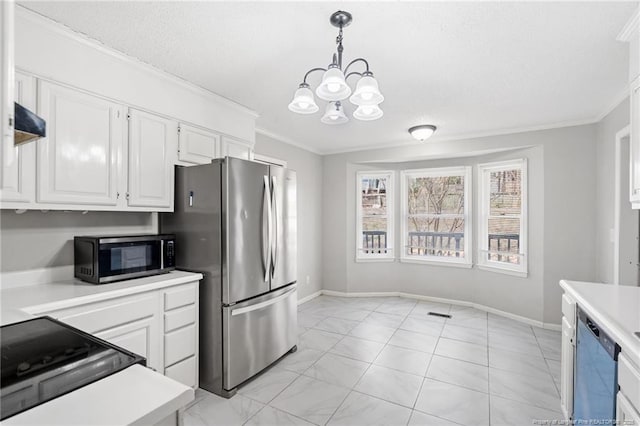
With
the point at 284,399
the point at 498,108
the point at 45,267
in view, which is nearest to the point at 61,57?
the point at 45,267

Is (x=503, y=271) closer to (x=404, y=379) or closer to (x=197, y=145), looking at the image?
(x=404, y=379)

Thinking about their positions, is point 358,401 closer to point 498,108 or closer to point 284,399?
point 284,399

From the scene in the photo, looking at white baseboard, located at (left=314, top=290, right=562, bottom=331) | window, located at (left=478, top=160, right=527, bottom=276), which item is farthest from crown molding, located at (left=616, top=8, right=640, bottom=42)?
white baseboard, located at (left=314, top=290, right=562, bottom=331)

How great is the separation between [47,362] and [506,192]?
4.80m

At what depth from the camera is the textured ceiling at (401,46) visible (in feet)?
5.49

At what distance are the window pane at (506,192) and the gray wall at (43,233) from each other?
4534 millimetres

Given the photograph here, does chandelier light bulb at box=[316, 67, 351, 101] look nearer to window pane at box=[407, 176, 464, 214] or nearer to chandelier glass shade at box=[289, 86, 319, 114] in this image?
chandelier glass shade at box=[289, 86, 319, 114]

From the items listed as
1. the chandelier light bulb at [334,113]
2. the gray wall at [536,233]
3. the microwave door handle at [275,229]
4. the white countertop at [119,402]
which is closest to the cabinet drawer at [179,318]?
the microwave door handle at [275,229]

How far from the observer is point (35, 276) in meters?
1.98

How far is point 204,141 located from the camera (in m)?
2.80

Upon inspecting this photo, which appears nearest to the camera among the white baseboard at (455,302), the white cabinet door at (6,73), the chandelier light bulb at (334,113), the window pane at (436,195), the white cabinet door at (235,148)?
the white cabinet door at (6,73)

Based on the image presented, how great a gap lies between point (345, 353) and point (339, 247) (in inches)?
89.2

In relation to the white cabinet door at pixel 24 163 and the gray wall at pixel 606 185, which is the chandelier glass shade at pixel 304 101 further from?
the gray wall at pixel 606 185

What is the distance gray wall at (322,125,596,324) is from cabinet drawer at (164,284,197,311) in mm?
3108
